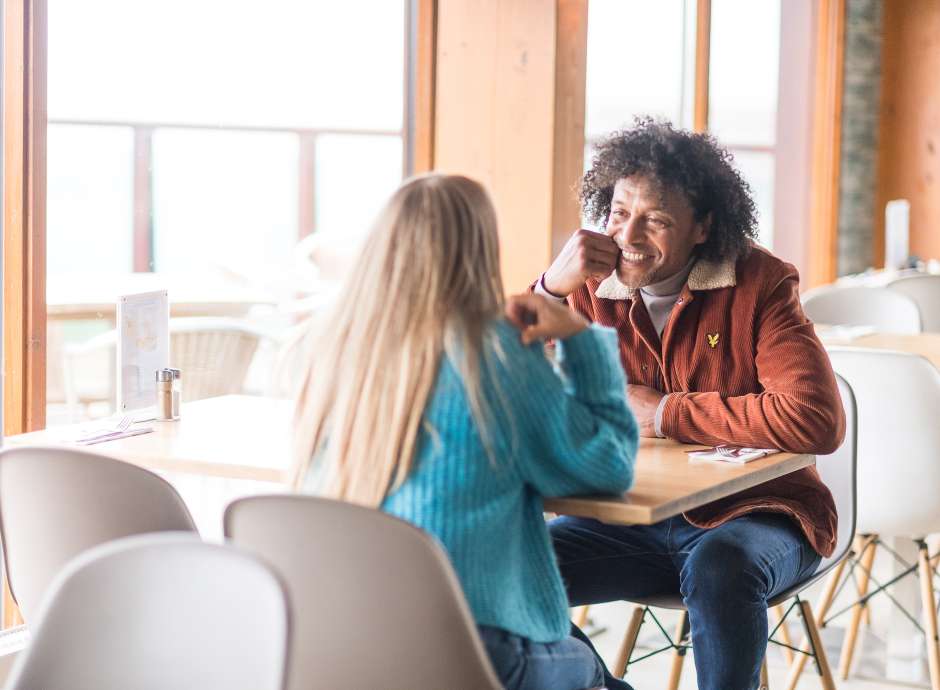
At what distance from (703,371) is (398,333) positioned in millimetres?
894

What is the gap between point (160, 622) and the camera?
48.4 inches

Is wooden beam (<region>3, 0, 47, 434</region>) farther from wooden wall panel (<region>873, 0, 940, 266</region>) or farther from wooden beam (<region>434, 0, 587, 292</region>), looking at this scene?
wooden wall panel (<region>873, 0, 940, 266</region>)

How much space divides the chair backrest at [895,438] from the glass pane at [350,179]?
1433mm

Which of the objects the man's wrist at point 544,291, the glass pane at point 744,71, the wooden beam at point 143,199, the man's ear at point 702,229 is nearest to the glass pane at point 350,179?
the wooden beam at point 143,199

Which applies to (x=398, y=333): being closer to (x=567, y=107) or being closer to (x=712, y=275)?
(x=712, y=275)

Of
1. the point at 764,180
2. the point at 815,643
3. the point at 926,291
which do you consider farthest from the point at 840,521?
the point at 764,180

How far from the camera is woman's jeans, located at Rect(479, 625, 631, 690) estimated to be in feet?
5.19

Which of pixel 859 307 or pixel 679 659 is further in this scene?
pixel 859 307

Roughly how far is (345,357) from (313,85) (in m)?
2.13

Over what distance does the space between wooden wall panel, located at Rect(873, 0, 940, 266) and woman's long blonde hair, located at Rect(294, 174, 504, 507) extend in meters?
6.72

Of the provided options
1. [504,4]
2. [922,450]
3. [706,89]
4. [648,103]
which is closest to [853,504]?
[922,450]

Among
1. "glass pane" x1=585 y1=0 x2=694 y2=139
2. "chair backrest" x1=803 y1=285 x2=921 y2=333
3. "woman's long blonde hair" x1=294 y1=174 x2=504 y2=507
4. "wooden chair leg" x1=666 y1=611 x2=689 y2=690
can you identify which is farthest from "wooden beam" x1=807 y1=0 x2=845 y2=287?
"woman's long blonde hair" x1=294 y1=174 x2=504 y2=507

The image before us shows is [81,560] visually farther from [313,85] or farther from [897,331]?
[897,331]

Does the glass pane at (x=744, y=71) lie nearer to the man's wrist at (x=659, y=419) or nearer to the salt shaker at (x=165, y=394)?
the man's wrist at (x=659, y=419)
